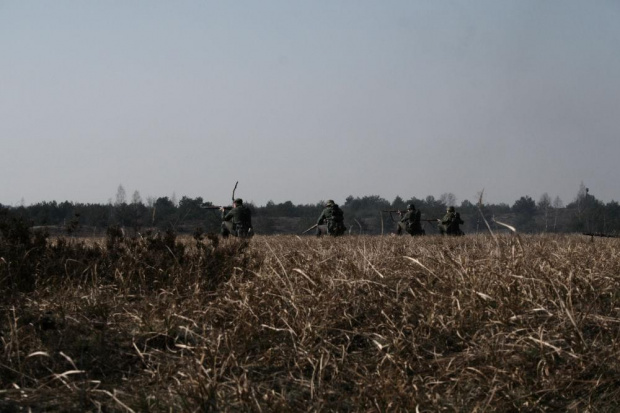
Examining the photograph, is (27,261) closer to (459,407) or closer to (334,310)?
(334,310)

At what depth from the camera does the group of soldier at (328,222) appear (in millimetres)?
18203

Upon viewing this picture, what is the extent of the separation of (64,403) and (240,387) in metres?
0.89

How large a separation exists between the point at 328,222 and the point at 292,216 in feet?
185

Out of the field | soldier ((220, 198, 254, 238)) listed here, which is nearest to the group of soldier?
soldier ((220, 198, 254, 238))

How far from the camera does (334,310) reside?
4.95m

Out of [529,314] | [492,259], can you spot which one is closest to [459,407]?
[529,314]

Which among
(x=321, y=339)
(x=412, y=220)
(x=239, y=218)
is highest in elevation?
(x=412, y=220)

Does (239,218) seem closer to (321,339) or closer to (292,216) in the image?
(321,339)

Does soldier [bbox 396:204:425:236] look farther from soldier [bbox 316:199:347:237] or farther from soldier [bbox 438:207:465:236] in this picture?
soldier [bbox 316:199:347:237]

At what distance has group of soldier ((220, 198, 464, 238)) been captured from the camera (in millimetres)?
18203

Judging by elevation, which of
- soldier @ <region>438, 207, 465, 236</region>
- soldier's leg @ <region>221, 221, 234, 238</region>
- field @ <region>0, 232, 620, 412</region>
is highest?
soldier @ <region>438, 207, 465, 236</region>

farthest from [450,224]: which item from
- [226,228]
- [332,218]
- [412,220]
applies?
[226,228]

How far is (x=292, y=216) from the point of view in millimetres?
77812

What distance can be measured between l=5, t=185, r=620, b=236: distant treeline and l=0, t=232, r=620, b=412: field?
1.71 m
